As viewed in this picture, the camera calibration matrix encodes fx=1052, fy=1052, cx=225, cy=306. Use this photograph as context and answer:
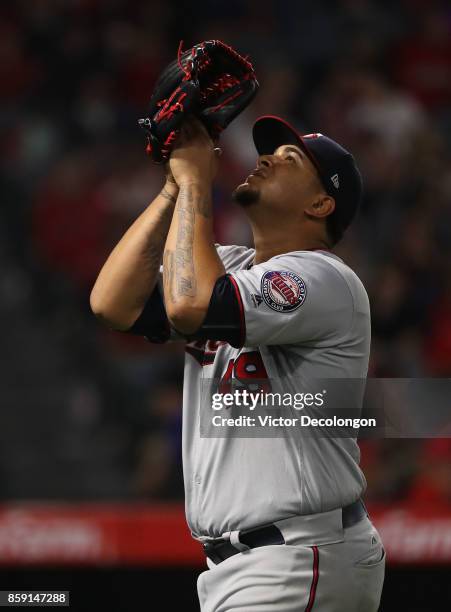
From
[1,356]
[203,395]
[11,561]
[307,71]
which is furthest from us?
[307,71]

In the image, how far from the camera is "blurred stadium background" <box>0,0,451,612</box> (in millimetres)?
4605

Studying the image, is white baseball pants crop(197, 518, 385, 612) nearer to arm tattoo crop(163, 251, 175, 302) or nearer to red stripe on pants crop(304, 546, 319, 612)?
red stripe on pants crop(304, 546, 319, 612)

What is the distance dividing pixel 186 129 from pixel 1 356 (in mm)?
4584

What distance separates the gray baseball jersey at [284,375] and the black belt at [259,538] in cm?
3

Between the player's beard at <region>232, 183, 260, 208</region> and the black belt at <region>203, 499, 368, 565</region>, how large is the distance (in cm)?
83

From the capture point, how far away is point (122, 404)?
648 centimetres

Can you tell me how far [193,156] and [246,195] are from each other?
0.21 meters

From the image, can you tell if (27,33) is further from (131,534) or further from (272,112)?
(131,534)

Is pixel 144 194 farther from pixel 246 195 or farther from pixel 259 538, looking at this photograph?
pixel 259 538

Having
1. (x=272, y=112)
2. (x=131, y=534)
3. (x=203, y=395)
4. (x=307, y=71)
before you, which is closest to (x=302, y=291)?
(x=203, y=395)

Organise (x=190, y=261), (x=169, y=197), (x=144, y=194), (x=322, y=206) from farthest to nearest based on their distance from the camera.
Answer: (x=144, y=194), (x=322, y=206), (x=169, y=197), (x=190, y=261)

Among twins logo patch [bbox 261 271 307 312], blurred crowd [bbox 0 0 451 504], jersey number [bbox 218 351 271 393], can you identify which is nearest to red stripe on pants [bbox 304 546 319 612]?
jersey number [bbox 218 351 271 393]

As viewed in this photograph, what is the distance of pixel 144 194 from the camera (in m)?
6.94

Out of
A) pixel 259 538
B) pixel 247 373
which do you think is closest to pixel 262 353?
pixel 247 373
